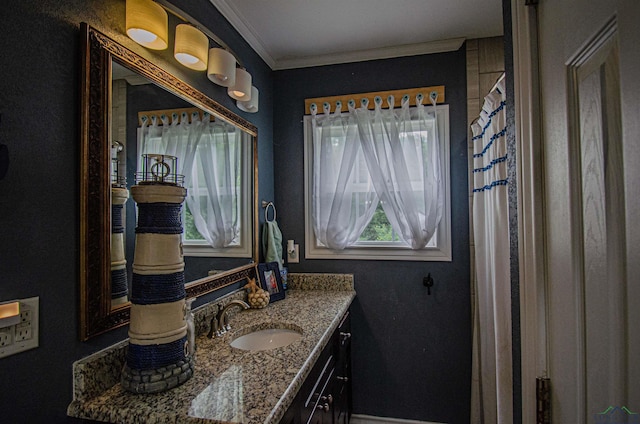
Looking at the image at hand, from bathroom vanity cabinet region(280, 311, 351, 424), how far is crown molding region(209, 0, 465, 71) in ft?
6.07

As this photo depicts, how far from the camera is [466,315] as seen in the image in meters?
2.19

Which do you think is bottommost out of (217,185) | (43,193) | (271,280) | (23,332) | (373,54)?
(271,280)

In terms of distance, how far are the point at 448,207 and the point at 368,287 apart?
2.62 ft

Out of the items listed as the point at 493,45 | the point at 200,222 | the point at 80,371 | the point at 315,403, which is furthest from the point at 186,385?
the point at 493,45

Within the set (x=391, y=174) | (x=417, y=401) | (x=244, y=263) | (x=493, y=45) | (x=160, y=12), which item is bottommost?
(x=417, y=401)

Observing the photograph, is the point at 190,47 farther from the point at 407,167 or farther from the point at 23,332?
the point at 407,167

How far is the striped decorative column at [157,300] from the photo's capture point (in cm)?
98

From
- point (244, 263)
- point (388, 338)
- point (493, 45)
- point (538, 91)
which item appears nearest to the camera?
point (538, 91)

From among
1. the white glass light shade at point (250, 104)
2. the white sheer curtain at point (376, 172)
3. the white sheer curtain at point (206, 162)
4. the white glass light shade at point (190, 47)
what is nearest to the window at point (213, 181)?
the white sheer curtain at point (206, 162)

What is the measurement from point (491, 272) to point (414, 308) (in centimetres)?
69

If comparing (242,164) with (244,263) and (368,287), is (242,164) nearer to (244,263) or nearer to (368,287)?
(244,263)

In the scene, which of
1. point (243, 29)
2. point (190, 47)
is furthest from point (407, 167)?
point (190, 47)

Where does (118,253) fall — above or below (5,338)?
above

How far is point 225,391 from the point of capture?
3.21ft
